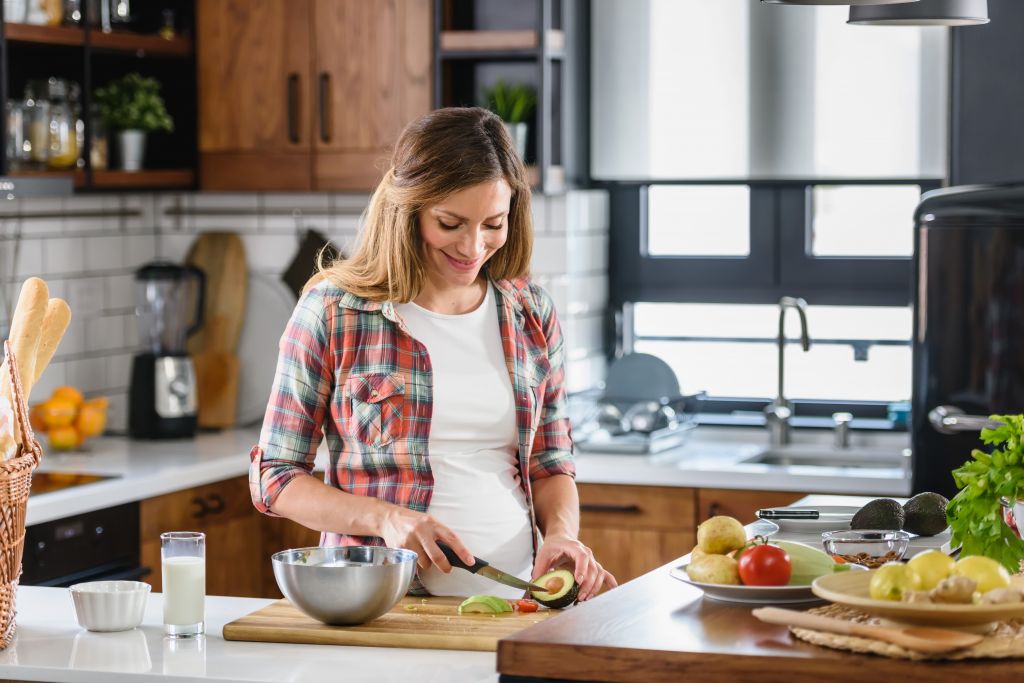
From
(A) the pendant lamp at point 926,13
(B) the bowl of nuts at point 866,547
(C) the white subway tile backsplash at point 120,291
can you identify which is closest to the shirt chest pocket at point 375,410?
(B) the bowl of nuts at point 866,547

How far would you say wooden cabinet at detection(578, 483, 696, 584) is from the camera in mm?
4055

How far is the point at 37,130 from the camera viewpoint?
4090 millimetres

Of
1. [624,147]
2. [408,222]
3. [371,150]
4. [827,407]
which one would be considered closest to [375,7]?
[371,150]

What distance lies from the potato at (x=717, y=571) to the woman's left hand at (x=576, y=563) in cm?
43

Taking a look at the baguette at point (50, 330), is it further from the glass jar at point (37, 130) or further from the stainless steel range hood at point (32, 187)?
the glass jar at point (37, 130)

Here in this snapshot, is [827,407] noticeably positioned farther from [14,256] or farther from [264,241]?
[14,256]

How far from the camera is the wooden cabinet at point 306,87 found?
4469 millimetres

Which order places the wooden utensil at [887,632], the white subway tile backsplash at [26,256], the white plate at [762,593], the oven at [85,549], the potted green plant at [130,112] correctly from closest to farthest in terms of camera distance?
the wooden utensil at [887,632], the white plate at [762,593], the oven at [85,549], the white subway tile backsplash at [26,256], the potted green plant at [130,112]

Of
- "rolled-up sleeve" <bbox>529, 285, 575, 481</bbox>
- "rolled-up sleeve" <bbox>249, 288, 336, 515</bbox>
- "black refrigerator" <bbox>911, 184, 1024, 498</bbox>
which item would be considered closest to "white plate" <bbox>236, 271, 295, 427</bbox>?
"black refrigerator" <bbox>911, 184, 1024, 498</bbox>

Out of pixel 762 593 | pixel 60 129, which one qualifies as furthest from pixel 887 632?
pixel 60 129

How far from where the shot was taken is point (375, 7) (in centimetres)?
448

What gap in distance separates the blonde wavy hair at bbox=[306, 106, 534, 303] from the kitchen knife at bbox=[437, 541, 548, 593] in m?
0.44

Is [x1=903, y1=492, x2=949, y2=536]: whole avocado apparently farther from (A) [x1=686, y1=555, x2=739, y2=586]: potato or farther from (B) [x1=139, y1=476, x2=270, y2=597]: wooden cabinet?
(B) [x1=139, y1=476, x2=270, y2=597]: wooden cabinet

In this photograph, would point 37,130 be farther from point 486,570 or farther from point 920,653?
point 920,653
